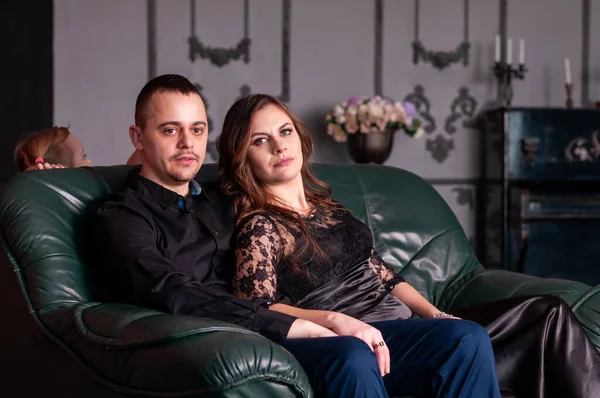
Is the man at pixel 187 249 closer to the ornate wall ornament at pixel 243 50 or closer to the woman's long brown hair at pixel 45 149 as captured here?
the woman's long brown hair at pixel 45 149

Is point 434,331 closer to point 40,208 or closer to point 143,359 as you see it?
point 143,359

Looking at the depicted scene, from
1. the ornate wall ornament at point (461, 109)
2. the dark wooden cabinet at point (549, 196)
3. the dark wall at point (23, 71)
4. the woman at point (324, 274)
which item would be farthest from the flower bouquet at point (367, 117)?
the woman at point (324, 274)

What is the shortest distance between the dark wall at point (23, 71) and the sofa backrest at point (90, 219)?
2.57 meters

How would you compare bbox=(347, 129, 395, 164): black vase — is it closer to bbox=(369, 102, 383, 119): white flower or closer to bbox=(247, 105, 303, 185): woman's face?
bbox=(369, 102, 383, 119): white flower

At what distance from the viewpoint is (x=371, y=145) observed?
4.98 meters

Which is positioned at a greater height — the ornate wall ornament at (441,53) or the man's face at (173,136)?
the ornate wall ornament at (441,53)

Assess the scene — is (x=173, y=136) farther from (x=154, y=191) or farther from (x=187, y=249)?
(x=187, y=249)

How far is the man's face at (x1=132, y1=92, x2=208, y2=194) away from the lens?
2186mm

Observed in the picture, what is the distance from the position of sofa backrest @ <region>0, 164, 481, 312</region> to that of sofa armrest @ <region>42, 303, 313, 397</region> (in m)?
0.31

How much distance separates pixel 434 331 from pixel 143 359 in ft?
2.46

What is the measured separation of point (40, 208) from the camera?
86.0 inches

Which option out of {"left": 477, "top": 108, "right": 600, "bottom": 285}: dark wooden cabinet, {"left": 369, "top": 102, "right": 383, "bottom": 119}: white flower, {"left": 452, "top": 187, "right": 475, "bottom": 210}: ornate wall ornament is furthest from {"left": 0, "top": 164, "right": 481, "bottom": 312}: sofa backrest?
{"left": 452, "top": 187, "right": 475, "bottom": 210}: ornate wall ornament

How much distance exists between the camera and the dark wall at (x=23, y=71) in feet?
15.6

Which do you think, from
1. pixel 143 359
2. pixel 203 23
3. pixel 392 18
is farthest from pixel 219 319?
pixel 392 18
